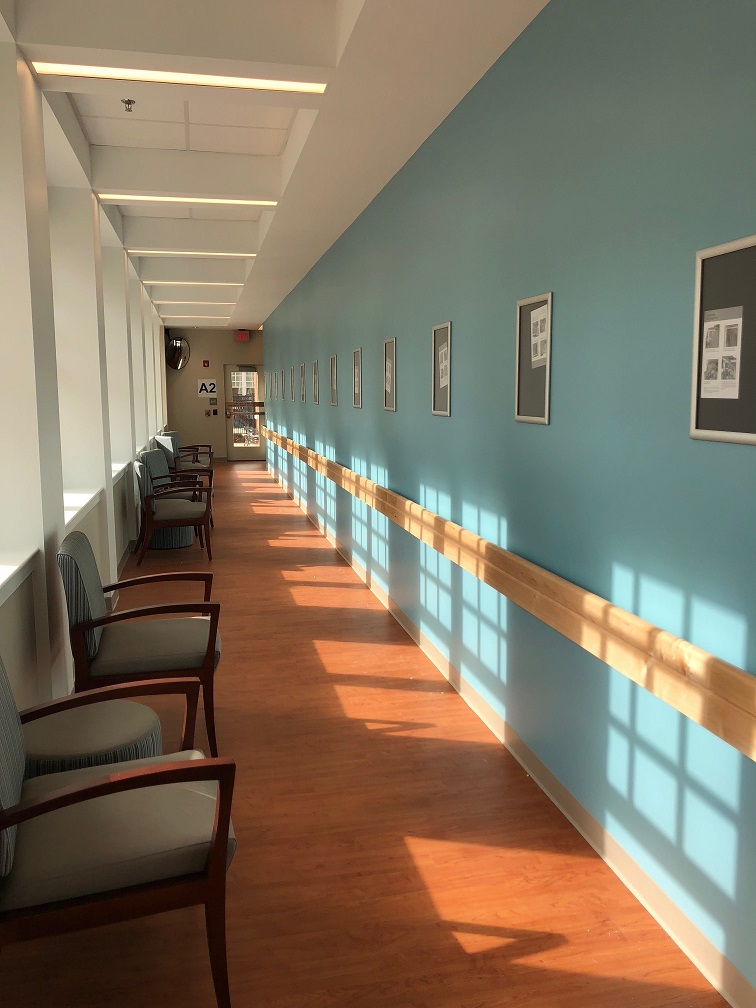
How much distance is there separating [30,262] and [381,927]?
110 inches

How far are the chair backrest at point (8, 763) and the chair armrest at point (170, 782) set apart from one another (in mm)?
49

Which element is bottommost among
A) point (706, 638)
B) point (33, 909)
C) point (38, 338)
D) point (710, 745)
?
point (33, 909)

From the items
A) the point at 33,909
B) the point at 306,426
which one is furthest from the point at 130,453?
the point at 33,909

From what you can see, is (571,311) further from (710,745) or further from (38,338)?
(38,338)

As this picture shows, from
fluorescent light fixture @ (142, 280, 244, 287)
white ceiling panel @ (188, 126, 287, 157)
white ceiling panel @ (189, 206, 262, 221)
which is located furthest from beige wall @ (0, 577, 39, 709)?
fluorescent light fixture @ (142, 280, 244, 287)

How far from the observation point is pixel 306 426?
403 inches

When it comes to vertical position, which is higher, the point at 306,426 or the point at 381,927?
the point at 306,426

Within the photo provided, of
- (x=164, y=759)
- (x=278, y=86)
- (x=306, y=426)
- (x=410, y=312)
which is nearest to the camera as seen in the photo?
(x=164, y=759)

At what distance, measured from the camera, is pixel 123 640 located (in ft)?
11.1

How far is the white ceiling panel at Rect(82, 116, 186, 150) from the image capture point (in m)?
4.96

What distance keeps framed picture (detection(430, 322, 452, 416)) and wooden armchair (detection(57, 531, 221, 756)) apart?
172 centimetres

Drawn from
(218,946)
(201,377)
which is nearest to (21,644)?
(218,946)

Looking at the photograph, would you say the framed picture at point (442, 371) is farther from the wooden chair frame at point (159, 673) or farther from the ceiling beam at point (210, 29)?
Answer: the wooden chair frame at point (159, 673)

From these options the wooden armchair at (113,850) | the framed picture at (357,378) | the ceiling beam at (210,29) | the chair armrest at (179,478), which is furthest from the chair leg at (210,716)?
the chair armrest at (179,478)
